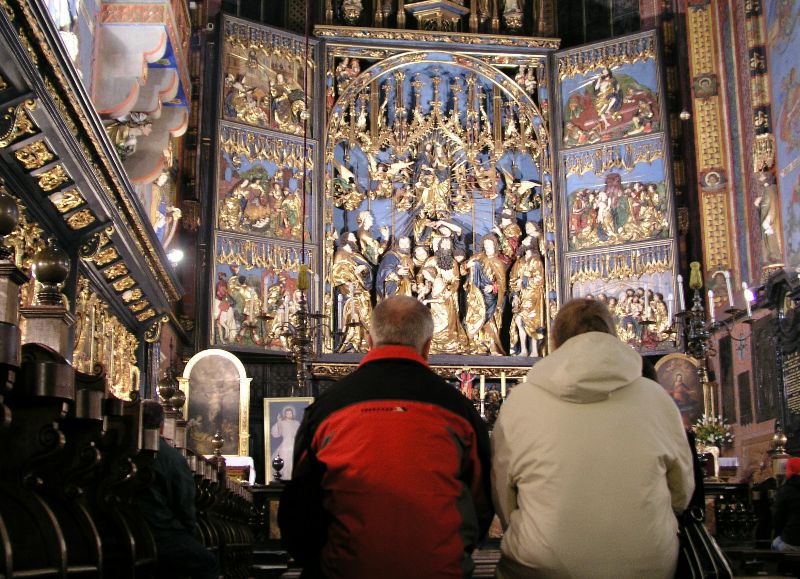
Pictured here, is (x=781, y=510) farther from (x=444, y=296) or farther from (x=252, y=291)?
(x=252, y=291)

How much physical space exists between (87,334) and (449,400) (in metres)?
7.97

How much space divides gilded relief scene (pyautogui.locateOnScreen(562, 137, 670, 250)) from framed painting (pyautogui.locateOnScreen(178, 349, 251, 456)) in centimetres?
625

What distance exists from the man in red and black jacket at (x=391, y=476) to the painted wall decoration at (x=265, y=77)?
13.9 m

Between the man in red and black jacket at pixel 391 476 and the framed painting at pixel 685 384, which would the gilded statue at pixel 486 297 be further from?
the man in red and black jacket at pixel 391 476

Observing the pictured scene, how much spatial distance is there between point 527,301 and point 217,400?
5555mm

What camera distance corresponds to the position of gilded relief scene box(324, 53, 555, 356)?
1730cm

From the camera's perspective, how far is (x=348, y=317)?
17.0m

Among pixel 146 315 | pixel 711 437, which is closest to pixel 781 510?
pixel 711 437

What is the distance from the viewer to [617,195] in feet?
57.3

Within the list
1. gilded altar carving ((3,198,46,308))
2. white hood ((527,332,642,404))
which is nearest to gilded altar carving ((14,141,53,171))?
gilded altar carving ((3,198,46,308))

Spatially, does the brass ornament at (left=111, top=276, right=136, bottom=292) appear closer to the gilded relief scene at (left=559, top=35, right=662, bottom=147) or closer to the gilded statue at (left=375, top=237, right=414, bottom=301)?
the gilded statue at (left=375, top=237, right=414, bottom=301)

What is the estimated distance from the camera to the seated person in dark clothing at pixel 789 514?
7.22 meters

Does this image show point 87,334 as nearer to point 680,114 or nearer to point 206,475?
point 206,475

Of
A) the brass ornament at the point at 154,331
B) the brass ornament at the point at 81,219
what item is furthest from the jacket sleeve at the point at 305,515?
the brass ornament at the point at 154,331
